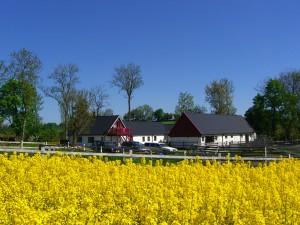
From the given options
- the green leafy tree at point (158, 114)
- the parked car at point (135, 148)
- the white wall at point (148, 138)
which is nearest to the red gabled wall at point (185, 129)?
the white wall at point (148, 138)

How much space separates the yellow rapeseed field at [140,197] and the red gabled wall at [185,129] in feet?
171

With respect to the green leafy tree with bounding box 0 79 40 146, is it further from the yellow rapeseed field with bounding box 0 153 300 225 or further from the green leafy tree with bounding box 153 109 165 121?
the green leafy tree with bounding box 153 109 165 121

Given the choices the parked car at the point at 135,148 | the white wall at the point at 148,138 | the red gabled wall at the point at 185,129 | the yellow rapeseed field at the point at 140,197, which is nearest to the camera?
the yellow rapeseed field at the point at 140,197

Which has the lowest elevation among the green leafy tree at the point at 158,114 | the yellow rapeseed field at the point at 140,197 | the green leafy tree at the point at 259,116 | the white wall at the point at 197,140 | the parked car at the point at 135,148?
the yellow rapeseed field at the point at 140,197

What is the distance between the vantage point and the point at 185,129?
68.3 m

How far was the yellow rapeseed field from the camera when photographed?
6852 mm

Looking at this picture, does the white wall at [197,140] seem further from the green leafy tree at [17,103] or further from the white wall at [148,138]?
the green leafy tree at [17,103]

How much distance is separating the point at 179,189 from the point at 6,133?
51613 mm

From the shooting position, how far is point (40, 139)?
67375mm

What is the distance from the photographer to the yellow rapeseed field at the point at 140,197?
685 cm

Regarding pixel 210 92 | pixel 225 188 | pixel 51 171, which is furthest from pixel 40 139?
pixel 225 188

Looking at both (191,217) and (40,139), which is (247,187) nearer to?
(191,217)

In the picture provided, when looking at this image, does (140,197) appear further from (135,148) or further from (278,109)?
(278,109)

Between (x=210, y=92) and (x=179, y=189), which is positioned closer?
(x=179, y=189)
